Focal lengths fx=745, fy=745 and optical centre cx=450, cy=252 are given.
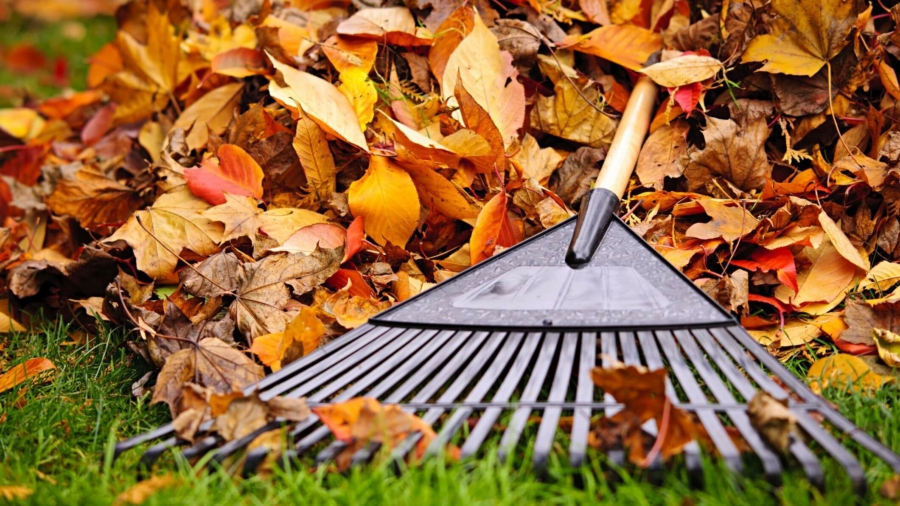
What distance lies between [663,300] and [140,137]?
1.53 metres

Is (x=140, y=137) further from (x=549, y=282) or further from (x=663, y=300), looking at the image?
(x=663, y=300)

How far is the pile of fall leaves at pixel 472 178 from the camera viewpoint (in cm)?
144

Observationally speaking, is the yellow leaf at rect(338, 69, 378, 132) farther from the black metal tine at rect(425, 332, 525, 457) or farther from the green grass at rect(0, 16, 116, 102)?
the green grass at rect(0, 16, 116, 102)

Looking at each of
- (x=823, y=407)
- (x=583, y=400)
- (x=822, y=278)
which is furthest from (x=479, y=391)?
(x=822, y=278)

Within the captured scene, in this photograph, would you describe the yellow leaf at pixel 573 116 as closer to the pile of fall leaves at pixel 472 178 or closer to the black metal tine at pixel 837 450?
the pile of fall leaves at pixel 472 178

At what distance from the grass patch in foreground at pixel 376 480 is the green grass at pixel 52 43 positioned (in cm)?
211

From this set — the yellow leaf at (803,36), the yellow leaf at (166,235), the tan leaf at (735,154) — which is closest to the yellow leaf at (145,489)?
the yellow leaf at (166,235)

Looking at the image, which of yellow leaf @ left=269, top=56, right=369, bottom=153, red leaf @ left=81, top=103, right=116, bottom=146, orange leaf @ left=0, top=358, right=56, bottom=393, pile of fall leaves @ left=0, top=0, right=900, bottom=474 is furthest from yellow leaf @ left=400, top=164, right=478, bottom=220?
red leaf @ left=81, top=103, right=116, bottom=146

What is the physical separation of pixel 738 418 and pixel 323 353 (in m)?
0.65

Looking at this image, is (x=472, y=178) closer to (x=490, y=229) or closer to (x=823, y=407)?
(x=490, y=229)

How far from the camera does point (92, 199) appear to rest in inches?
74.9

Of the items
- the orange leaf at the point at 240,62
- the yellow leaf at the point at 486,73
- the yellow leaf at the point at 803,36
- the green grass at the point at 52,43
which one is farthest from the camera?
the green grass at the point at 52,43

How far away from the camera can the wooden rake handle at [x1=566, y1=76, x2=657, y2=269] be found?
139 centimetres

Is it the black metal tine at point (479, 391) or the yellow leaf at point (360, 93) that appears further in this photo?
the yellow leaf at point (360, 93)
